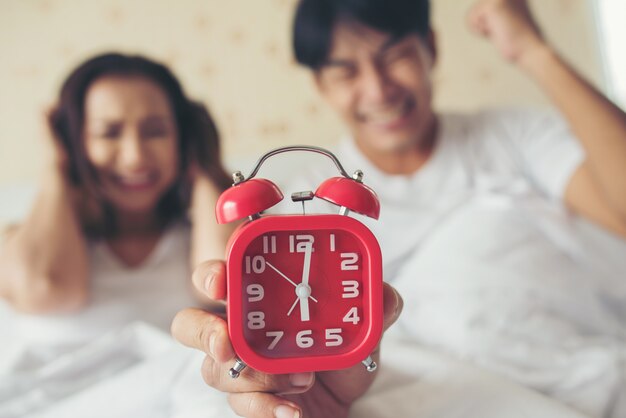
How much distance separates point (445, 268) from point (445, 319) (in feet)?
0.32

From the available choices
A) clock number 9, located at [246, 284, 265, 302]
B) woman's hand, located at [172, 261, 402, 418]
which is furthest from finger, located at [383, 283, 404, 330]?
clock number 9, located at [246, 284, 265, 302]

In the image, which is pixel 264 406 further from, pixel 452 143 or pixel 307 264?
pixel 452 143

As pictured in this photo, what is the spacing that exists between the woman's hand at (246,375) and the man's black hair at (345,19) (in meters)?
0.65

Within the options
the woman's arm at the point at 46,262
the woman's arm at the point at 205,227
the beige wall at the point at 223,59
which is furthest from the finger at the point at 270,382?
the beige wall at the point at 223,59

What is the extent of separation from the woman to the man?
0.99 ft

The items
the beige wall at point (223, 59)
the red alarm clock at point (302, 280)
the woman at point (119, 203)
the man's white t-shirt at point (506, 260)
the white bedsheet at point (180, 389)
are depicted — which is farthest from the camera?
the beige wall at point (223, 59)

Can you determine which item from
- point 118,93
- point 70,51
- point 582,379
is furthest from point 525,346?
point 70,51

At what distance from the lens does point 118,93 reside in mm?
992

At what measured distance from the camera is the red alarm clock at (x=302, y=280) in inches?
16.7

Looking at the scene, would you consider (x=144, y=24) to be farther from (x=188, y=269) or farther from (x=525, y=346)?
(x=525, y=346)

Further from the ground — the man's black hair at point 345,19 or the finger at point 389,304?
the man's black hair at point 345,19

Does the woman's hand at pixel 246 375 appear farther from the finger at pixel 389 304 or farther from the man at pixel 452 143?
the man at pixel 452 143

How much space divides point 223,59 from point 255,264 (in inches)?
50.7

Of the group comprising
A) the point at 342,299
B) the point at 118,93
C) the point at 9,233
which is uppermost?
the point at 118,93
